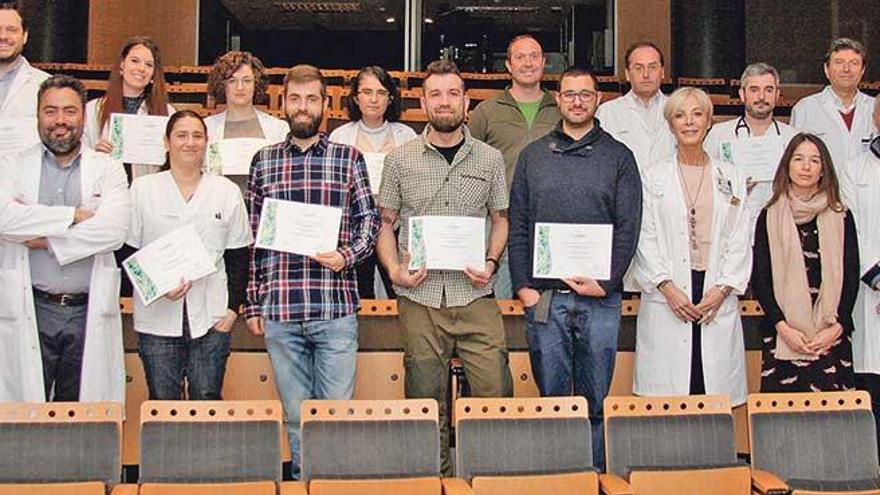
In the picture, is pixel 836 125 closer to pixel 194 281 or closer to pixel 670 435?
pixel 670 435

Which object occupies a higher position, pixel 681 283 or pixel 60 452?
pixel 681 283

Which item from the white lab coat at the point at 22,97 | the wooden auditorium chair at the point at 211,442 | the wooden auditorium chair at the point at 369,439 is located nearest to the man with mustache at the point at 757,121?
the wooden auditorium chair at the point at 369,439

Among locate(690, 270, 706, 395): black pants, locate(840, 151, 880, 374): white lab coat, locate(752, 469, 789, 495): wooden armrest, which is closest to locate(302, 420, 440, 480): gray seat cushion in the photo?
locate(752, 469, 789, 495): wooden armrest

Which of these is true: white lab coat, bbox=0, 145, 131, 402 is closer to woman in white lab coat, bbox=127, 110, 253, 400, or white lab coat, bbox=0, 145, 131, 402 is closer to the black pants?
woman in white lab coat, bbox=127, 110, 253, 400

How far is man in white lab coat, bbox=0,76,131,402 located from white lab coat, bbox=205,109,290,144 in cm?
66

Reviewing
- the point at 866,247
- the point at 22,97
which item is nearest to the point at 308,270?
the point at 22,97

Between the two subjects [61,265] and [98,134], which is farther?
[98,134]

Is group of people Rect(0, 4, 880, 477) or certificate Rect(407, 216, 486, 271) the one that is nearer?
group of people Rect(0, 4, 880, 477)

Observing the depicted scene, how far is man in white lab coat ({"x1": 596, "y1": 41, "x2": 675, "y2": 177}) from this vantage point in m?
4.53

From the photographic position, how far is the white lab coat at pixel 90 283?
3277 mm

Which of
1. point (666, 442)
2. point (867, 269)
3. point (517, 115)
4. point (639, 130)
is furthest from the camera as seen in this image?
point (639, 130)

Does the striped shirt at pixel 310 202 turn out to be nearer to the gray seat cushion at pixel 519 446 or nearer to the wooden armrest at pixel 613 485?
the gray seat cushion at pixel 519 446

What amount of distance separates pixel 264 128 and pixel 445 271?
3.88ft

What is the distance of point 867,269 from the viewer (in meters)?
3.86
